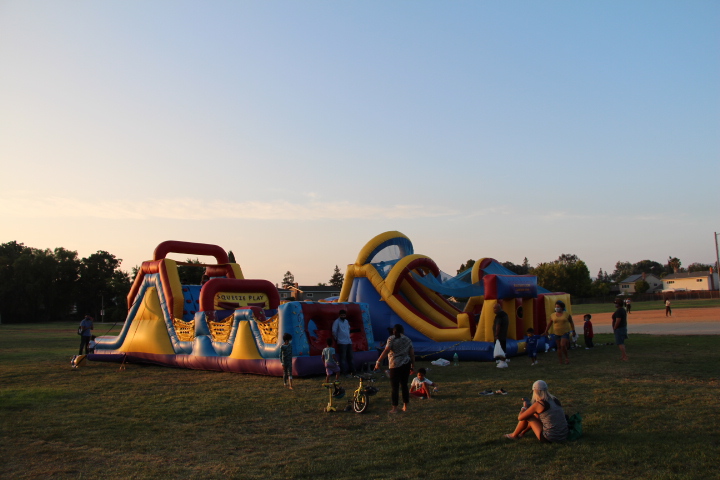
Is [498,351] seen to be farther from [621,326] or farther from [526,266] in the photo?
[526,266]

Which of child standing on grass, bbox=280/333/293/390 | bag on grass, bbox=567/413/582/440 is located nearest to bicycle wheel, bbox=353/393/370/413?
child standing on grass, bbox=280/333/293/390

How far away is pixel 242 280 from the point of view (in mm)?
15766

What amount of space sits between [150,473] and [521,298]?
12.4m

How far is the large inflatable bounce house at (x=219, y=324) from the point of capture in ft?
40.1

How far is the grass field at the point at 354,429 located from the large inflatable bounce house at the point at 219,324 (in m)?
0.86

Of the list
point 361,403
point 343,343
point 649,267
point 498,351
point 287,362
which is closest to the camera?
point 361,403

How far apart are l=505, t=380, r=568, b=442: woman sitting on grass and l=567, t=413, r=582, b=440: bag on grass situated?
0.12 metres

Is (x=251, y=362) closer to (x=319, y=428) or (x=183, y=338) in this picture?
(x=183, y=338)

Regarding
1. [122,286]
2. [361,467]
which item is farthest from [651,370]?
[122,286]

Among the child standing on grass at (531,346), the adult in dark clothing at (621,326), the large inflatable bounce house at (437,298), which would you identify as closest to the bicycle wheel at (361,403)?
the child standing on grass at (531,346)

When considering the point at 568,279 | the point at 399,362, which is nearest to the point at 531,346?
the point at 399,362

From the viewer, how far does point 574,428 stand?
632 cm

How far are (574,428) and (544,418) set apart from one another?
383 mm

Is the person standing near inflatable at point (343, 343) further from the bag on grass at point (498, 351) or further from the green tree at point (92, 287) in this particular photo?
the green tree at point (92, 287)
